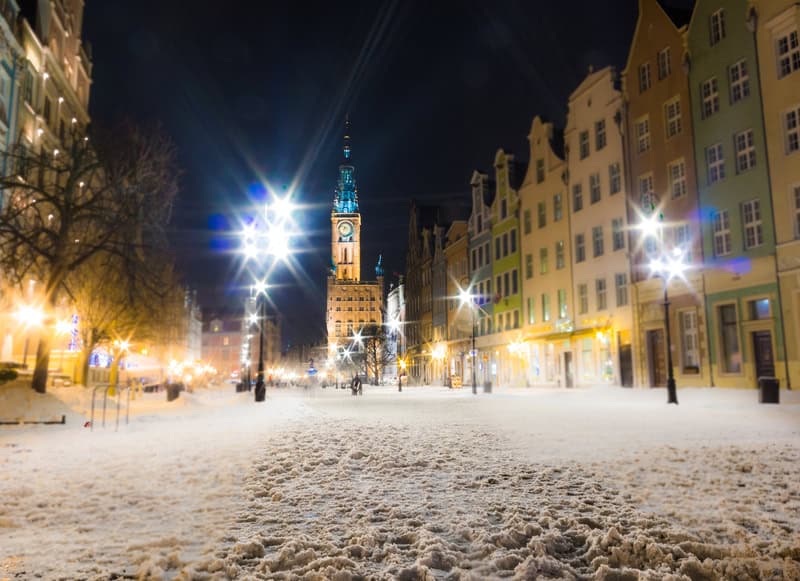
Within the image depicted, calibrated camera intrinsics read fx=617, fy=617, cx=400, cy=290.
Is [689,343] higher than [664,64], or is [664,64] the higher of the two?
[664,64]

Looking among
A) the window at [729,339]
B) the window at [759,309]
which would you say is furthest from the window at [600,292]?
the window at [759,309]

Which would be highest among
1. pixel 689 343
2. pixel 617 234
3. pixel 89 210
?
pixel 617 234

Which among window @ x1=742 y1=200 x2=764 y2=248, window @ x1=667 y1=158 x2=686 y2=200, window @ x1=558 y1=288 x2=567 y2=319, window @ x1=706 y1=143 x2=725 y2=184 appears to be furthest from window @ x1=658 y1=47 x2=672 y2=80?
window @ x1=558 y1=288 x2=567 y2=319

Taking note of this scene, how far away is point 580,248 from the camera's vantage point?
40531mm

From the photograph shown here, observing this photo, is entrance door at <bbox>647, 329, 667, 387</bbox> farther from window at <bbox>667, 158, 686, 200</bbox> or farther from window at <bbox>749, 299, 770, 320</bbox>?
window at <bbox>667, 158, 686, 200</bbox>

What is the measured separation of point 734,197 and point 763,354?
7.02 metres

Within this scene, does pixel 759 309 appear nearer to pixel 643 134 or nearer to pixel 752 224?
pixel 752 224

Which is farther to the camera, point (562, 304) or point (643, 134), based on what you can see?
point (562, 304)

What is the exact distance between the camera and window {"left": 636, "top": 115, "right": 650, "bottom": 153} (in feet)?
111

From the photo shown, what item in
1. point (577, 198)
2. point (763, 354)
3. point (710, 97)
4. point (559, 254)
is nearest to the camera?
point (763, 354)

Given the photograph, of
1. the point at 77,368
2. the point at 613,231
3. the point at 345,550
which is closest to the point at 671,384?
the point at 613,231

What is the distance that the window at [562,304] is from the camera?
4219 centimetres

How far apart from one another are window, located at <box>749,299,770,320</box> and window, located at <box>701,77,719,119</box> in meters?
9.18

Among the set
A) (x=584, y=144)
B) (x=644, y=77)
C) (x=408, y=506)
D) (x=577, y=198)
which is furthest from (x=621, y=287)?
(x=408, y=506)
